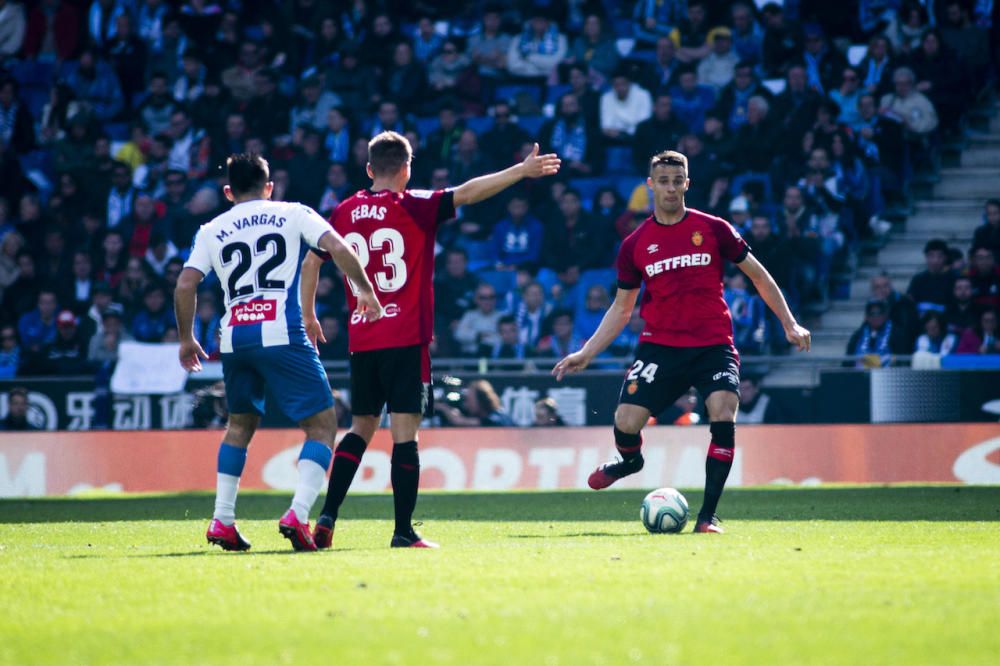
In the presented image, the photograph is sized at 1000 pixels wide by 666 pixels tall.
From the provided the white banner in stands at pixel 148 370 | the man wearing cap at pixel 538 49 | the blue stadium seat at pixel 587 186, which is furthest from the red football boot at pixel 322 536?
the man wearing cap at pixel 538 49

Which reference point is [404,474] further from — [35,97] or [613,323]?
[35,97]

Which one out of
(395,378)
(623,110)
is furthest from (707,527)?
(623,110)

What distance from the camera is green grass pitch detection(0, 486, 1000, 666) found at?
4691mm

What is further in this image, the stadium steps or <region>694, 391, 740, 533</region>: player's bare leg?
the stadium steps

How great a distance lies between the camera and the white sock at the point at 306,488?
7.90 metres

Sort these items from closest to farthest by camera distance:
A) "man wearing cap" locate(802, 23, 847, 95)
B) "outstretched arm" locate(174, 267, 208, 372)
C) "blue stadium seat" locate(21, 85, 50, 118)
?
"outstretched arm" locate(174, 267, 208, 372)
"man wearing cap" locate(802, 23, 847, 95)
"blue stadium seat" locate(21, 85, 50, 118)

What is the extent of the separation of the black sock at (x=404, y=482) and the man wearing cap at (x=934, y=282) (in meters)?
10.5

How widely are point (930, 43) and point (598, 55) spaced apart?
4.59m

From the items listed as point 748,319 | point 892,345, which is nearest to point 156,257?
point 748,319

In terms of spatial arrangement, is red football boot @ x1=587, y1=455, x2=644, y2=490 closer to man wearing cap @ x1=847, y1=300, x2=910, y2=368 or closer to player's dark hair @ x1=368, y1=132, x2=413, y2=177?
player's dark hair @ x1=368, y1=132, x2=413, y2=177

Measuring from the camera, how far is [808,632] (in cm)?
491

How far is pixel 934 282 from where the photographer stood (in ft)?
57.5

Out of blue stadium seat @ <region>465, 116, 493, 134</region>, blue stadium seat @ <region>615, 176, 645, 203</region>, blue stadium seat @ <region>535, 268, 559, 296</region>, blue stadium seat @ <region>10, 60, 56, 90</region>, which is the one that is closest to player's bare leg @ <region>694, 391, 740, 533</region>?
blue stadium seat @ <region>535, 268, 559, 296</region>

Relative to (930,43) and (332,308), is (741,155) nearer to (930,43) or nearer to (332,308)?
(930,43)
